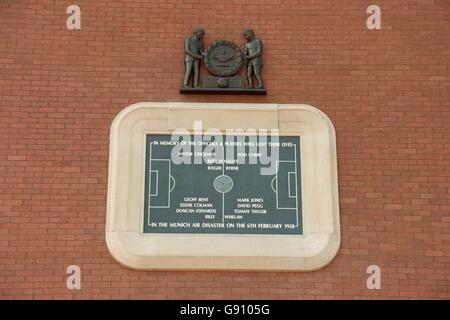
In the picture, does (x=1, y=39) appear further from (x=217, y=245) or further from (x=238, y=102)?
(x=217, y=245)

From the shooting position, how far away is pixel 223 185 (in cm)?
810

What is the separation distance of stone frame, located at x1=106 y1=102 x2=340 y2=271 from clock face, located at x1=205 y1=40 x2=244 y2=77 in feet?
1.33

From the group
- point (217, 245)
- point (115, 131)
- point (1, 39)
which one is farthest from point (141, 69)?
point (217, 245)

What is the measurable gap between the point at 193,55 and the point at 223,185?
1.51m

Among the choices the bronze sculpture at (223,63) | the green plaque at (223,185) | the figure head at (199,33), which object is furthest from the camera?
the figure head at (199,33)

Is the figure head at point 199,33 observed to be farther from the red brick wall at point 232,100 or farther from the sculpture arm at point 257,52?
the sculpture arm at point 257,52

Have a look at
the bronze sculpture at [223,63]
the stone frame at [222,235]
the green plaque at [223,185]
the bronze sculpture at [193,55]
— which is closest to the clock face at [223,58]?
the bronze sculpture at [223,63]

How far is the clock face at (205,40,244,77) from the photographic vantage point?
8.45 metres

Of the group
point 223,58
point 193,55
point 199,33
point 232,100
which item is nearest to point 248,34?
point 223,58

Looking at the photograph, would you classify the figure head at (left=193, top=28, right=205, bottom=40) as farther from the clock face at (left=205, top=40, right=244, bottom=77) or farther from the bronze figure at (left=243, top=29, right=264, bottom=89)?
the bronze figure at (left=243, top=29, right=264, bottom=89)

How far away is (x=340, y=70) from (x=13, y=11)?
378 centimetres

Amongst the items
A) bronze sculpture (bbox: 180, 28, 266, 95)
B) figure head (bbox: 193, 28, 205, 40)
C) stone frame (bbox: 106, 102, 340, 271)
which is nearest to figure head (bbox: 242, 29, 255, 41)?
bronze sculpture (bbox: 180, 28, 266, 95)

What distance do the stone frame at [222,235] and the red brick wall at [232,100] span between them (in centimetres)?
12

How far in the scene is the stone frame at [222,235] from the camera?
780 cm
